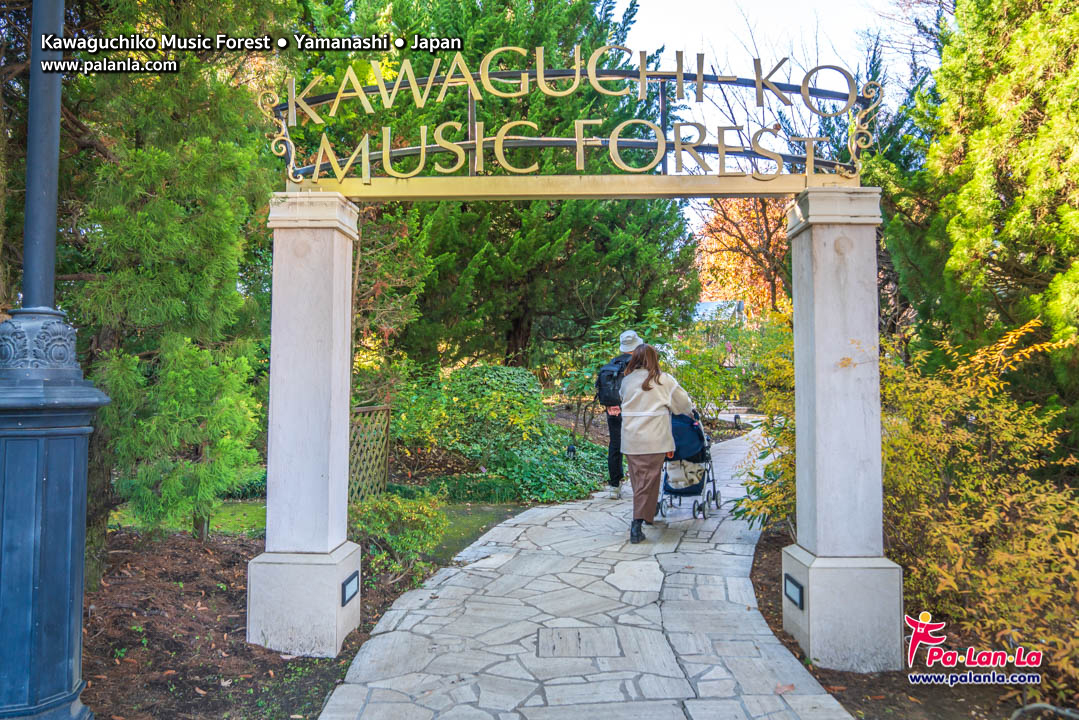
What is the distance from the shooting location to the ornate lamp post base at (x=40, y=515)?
237cm

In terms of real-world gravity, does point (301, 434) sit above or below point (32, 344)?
below

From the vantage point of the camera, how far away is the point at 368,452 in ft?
20.6

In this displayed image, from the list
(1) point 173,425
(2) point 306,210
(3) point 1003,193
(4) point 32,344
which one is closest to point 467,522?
(1) point 173,425

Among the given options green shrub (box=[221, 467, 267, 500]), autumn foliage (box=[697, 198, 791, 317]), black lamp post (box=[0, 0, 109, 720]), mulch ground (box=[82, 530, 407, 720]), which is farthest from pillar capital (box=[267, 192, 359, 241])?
autumn foliage (box=[697, 198, 791, 317])

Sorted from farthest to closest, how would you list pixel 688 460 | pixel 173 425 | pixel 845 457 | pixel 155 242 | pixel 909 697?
1. pixel 688 460
2. pixel 173 425
3. pixel 155 242
4. pixel 845 457
5. pixel 909 697

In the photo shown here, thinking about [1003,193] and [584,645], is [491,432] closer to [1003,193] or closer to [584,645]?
[584,645]

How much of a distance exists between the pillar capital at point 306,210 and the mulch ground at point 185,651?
235cm

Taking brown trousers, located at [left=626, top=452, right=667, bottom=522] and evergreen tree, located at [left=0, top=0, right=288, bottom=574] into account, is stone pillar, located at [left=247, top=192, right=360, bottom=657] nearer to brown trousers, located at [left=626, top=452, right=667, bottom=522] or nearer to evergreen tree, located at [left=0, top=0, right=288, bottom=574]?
evergreen tree, located at [left=0, top=0, right=288, bottom=574]

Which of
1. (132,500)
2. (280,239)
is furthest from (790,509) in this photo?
(132,500)

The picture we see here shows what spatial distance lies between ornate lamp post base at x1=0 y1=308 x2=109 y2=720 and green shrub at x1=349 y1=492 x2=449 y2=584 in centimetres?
218

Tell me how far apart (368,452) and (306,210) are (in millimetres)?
3169

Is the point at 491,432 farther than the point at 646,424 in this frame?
Yes

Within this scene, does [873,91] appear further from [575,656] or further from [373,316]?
[373,316]

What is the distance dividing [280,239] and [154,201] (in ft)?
2.44
